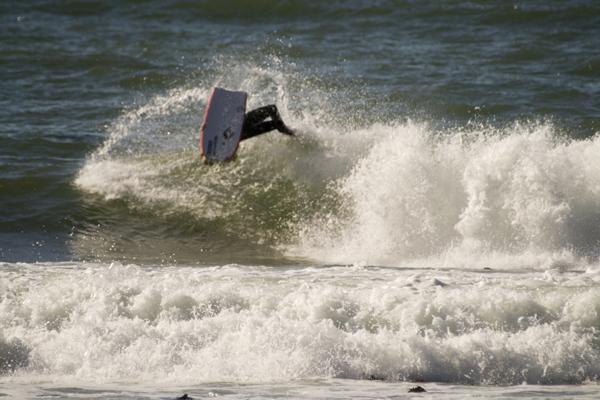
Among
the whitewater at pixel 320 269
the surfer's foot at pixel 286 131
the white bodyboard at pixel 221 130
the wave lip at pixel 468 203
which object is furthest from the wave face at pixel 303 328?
the surfer's foot at pixel 286 131

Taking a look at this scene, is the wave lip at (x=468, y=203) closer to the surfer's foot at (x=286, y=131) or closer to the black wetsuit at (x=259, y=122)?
the surfer's foot at (x=286, y=131)

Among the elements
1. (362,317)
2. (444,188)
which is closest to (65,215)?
(444,188)

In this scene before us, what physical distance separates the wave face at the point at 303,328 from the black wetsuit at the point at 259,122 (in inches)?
140

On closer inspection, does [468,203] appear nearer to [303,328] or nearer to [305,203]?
[305,203]

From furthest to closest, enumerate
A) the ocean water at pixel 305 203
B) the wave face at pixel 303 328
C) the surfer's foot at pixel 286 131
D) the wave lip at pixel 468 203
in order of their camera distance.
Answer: the surfer's foot at pixel 286 131
the wave lip at pixel 468 203
the ocean water at pixel 305 203
the wave face at pixel 303 328

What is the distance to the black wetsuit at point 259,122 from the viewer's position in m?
14.1

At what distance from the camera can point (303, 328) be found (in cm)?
928

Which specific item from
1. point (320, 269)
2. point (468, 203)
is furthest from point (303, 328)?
point (468, 203)

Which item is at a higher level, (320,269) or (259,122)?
(259,122)

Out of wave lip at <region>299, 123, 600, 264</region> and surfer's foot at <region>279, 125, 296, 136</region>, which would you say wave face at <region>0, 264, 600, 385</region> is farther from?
surfer's foot at <region>279, 125, 296, 136</region>

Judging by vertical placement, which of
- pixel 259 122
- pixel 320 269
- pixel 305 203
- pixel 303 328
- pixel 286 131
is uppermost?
pixel 259 122

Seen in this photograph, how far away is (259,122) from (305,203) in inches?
47.5

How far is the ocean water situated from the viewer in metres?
9.03

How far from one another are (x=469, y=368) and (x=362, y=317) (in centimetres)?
109
